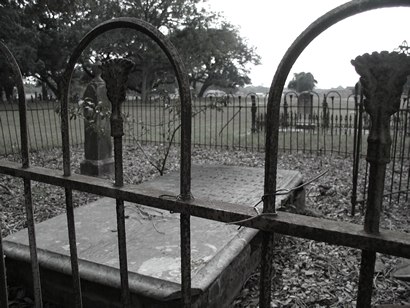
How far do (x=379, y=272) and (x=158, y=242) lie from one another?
1784mm

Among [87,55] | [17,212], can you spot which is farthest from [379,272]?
[87,55]

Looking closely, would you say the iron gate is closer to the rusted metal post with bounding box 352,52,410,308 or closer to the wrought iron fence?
the rusted metal post with bounding box 352,52,410,308

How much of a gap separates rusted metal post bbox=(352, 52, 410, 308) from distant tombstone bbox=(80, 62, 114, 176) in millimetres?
5273

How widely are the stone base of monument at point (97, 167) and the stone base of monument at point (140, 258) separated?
2.77 meters

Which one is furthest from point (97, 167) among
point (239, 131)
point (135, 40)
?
point (135, 40)

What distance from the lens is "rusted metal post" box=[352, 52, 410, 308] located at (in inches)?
28.5

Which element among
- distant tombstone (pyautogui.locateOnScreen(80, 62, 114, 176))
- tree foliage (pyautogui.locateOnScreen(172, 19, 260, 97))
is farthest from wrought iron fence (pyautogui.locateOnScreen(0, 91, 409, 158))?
tree foliage (pyautogui.locateOnScreen(172, 19, 260, 97))

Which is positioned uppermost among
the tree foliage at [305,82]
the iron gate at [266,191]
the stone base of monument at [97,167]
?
the tree foliage at [305,82]

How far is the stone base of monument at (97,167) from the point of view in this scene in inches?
241

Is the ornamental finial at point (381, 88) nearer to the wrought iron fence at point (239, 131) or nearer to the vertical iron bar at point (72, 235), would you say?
the vertical iron bar at point (72, 235)

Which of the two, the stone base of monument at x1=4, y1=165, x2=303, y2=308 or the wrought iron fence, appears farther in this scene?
the wrought iron fence

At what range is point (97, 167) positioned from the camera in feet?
20.0

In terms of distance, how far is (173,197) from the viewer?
1078 millimetres

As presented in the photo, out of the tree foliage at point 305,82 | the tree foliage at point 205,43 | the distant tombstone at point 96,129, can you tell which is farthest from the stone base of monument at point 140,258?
the tree foliage at point 205,43
